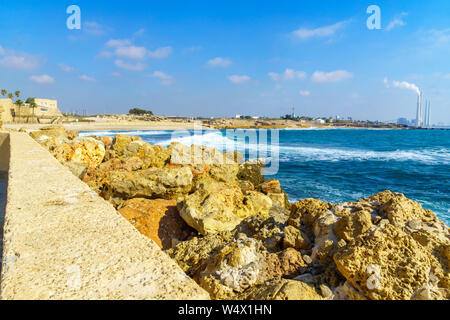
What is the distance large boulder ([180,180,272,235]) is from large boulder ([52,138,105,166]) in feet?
13.0

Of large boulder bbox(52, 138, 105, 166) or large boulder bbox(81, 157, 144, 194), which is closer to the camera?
large boulder bbox(81, 157, 144, 194)

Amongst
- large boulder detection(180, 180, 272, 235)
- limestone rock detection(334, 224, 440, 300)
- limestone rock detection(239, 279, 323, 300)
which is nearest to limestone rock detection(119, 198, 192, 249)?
large boulder detection(180, 180, 272, 235)

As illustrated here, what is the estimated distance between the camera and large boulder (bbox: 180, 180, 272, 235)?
3256mm

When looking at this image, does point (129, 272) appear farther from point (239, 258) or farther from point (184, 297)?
point (239, 258)

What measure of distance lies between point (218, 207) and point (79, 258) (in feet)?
7.10

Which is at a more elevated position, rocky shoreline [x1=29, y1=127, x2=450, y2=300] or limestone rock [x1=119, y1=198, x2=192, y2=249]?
rocky shoreline [x1=29, y1=127, x2=450, y2=300]

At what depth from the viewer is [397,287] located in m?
1.48

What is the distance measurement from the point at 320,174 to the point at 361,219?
12384 millimetres

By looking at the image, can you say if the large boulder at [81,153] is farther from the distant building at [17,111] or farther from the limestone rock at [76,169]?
the distant building at [17,111]

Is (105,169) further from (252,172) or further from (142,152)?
(252,172)

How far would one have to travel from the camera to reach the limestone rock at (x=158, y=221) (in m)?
3.48

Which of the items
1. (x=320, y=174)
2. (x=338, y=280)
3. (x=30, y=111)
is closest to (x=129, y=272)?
(x=338, y=280)

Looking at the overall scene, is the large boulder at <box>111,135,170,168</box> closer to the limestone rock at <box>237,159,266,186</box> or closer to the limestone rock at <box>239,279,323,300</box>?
the limestone rock at <box>237,159,266,186</box>
